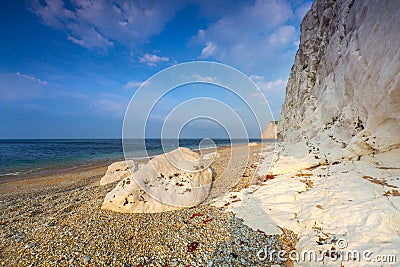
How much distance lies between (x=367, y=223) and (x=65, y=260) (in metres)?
6.03

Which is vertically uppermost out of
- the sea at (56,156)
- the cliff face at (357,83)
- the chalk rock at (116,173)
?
the cliff face at (357,83)

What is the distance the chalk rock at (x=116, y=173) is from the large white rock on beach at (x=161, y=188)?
419 centimetres

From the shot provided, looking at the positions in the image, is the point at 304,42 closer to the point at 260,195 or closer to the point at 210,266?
the point at 260,195

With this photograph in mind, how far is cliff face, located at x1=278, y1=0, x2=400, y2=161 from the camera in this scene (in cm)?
567

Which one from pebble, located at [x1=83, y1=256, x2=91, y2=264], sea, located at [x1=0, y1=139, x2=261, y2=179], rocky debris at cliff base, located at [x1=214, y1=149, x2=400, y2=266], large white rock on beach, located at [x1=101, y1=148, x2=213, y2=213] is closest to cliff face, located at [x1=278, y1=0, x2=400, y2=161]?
rocky debris at cliff base, located at [x1=214, y1=149, x2=400, y2=266]

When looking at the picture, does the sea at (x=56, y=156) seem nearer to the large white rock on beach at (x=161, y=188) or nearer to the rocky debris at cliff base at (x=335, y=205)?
the rocky debris at cliff base at (x=335, y=205)

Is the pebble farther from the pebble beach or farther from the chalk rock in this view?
the chalk rock

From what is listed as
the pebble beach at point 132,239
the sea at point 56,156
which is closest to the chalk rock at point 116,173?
the pebble beach at point 132,239

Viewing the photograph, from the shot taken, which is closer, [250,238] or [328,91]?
[250,238]

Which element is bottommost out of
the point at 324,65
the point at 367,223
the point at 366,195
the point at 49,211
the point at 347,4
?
the point at 49,211

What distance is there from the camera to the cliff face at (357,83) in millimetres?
5668

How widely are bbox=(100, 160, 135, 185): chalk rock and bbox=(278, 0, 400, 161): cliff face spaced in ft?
33.8

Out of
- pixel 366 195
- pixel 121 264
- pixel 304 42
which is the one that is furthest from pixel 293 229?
pixel 304 42

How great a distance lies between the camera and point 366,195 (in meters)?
4.62
